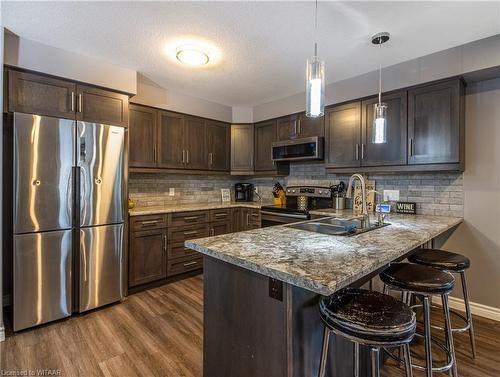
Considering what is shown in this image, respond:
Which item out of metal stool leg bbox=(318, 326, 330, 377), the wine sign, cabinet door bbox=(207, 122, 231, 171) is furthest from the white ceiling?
metal stool leg bbox=(318, 326, 330, 377)

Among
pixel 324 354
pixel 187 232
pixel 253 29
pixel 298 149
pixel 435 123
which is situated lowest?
pixel 324 354

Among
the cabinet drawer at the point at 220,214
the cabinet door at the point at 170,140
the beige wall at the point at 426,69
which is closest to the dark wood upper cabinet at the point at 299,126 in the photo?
the beige wall at the point at 426,69

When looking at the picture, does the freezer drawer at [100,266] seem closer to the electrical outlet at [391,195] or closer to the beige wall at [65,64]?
the beige wall at [65,64]

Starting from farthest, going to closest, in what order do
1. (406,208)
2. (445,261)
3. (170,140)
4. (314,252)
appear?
(170,140) → (406,208) → (445,261) → (314,252)

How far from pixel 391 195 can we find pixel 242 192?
238 centimetres

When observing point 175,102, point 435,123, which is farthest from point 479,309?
point 175,102

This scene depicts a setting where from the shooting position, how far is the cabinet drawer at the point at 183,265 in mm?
3283

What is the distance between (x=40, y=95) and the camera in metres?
2.35

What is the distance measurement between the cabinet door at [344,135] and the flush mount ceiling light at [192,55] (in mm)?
1691

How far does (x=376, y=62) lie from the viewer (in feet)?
8.87

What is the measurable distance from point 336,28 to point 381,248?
173 cm

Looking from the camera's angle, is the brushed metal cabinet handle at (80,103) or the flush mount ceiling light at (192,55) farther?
the brushed metal cabinet handle at (80,103)

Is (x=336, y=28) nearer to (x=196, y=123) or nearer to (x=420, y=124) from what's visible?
(x=420, y=124)

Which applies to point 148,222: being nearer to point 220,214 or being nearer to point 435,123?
→ point 220,214
